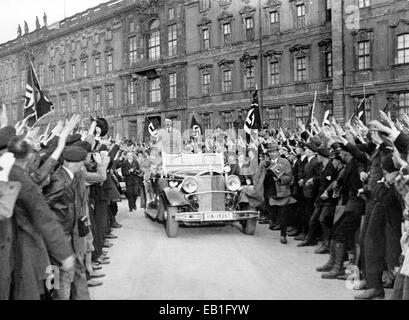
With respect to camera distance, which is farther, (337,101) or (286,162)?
(337,101)

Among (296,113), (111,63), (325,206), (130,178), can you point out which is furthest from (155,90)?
(325,206)

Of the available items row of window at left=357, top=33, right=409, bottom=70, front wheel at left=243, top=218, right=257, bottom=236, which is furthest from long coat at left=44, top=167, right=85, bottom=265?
row of window at left=357, top=33, right=409, bottom=70

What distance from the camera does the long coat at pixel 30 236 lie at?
3.33 m

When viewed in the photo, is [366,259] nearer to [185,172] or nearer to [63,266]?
[63,266]

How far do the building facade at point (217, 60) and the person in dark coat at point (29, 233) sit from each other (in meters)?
23.3

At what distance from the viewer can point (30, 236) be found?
11.6 ft

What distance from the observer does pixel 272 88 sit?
1193 inches

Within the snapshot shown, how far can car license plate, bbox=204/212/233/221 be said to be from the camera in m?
9.33

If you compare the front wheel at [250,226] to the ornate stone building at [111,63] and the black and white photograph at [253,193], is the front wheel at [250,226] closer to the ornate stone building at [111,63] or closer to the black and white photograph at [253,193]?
the black and white photograph at [253,193]

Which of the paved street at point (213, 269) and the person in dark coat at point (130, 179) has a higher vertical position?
the person in dark coat at point (130, 179)

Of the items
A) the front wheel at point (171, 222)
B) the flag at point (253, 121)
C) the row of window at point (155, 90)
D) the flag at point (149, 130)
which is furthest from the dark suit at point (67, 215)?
the row of window at point (155, 90)

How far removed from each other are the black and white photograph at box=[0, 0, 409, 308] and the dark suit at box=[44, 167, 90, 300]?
13 millimetres

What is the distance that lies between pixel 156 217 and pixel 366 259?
6.68 m

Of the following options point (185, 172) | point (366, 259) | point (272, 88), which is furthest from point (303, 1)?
point (366, 259)
